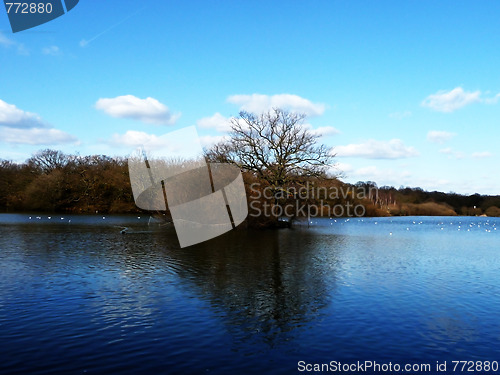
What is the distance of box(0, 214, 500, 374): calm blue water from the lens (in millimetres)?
8977

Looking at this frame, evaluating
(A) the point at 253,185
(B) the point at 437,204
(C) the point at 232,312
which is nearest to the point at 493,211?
(B) the point at 437,204

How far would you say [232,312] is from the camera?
1255 cm

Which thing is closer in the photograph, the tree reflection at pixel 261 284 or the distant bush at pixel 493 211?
the tree reflection at pixel 261 284

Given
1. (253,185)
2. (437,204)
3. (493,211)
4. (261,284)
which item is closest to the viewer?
(261,284)

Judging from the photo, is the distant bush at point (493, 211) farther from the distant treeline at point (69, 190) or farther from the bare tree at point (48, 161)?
the bare tree at point (48, 161)

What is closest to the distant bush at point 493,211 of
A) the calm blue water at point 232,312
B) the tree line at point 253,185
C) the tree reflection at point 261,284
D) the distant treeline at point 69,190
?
the tree line at point 253,185

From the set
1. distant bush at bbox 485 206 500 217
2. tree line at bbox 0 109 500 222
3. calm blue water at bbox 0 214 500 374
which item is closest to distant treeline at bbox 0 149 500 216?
tree line at bbox 0 109 500 222

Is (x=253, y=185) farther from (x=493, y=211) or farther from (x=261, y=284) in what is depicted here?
(x=493, y=211)

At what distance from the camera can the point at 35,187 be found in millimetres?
84312

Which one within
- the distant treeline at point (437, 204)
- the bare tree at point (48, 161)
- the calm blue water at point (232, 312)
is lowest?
the calm blue water at point (232, 312)

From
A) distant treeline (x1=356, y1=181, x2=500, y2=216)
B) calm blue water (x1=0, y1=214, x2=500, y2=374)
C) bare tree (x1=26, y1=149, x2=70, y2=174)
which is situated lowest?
calm blue water (x1=0, y1=214, x2=500, y2=374)

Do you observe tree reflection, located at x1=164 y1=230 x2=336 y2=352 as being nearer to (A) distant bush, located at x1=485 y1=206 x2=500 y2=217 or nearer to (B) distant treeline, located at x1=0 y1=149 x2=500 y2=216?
(B) distant treeline, located at x1=0 y1=149 x2=500 y2=216

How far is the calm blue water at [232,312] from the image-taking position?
8.98 meters

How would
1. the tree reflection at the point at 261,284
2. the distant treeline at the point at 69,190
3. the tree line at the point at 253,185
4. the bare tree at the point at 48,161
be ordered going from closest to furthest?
the tree reflection at the point at 261,284 < the tree line at the point at 253,185 < the distant treeline at the point at 69,190 < the bare tree at the point at 48,161
